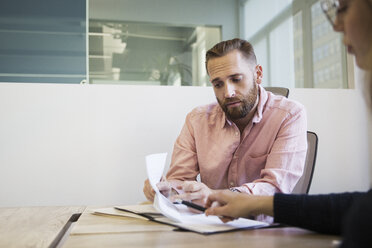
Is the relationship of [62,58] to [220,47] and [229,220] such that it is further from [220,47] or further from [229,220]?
[229,220]

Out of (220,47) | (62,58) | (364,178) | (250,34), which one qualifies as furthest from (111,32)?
(364,178)

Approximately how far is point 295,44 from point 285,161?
3129mm

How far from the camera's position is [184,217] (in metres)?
0.88

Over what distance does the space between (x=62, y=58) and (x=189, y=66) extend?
162cm

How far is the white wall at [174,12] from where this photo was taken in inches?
166

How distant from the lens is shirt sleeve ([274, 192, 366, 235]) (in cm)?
71

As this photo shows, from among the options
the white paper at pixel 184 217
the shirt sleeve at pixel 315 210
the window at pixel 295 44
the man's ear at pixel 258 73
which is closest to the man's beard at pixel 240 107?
the man's ear at pixel 258 73

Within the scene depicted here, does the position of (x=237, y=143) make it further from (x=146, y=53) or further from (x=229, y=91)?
(x=146, y=53)

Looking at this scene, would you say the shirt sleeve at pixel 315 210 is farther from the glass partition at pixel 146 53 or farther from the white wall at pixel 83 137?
the glass partition at pixel 146 53

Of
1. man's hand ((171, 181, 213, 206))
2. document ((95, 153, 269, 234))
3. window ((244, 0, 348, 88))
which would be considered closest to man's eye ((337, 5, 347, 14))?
document ((95, 153, 269, 234))

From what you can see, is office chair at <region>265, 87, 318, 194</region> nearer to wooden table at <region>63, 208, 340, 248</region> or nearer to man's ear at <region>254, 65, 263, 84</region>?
man's ear at <region>254, 65, 263, 84</region>

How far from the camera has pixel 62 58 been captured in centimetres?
296

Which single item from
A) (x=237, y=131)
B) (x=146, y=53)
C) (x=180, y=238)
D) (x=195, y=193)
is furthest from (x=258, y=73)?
(x=146, y=53)

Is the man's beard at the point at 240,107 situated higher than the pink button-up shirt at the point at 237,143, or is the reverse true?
the man's beard at the point at 240,107
